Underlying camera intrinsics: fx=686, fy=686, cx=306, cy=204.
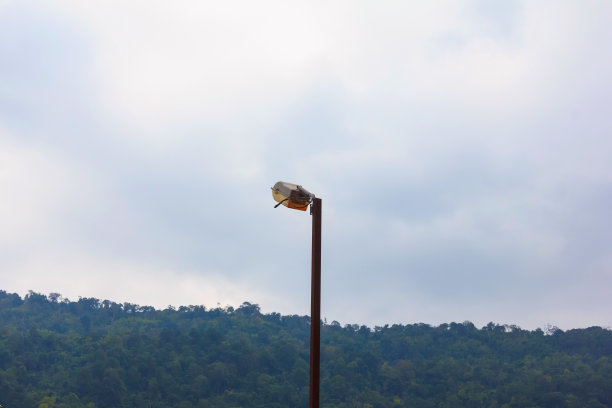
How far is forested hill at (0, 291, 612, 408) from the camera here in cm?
9712

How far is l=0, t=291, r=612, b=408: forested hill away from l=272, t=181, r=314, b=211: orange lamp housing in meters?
88.8

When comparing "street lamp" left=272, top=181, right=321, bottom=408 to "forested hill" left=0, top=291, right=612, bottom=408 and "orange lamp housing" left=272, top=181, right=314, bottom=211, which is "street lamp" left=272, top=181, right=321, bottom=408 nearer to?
"orange lamp housing" left=272, top=181, right=314, bottom=211

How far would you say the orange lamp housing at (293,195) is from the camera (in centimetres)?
863

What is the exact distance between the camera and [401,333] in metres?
130

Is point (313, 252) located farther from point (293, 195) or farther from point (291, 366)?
point (291, 366)

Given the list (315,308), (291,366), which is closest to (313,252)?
(315,308)

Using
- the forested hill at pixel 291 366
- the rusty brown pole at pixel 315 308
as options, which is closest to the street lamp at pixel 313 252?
the rusty brown pole at pixel 315 308

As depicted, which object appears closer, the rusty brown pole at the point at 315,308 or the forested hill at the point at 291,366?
the rusty brown pole at the point at 315,308

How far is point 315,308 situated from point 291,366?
109 metres

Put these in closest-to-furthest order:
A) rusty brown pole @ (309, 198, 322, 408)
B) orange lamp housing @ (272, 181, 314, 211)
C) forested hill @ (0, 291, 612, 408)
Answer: rusty brown pole @ (309, 198, 322, 408) < orange lamp housing @ (272, 181, 314, 211) < forested hill @ (0, 291, 612, 408)

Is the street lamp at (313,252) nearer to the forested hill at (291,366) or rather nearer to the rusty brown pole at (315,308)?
the rusty brown pole at (315,308)

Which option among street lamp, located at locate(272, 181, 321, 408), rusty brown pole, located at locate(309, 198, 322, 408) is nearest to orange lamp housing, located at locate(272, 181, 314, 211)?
street lamp, located at locate(272, 181, 321, 408)

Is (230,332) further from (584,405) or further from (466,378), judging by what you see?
(584,405)

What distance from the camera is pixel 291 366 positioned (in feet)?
373
